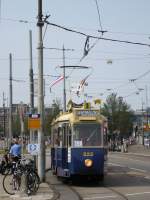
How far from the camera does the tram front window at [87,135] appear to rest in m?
21.7

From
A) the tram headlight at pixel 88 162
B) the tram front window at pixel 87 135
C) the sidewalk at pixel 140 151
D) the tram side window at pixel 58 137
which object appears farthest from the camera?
the sidewalk at pixel 140 151

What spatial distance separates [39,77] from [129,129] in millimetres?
72500

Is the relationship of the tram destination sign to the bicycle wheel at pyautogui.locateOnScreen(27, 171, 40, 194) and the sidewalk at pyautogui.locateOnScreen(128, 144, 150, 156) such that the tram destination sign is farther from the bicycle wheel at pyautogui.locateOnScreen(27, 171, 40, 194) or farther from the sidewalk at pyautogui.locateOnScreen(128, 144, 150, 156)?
the sidewalk at pyautogui.locateOnScreen(128, 144, 150, 156)

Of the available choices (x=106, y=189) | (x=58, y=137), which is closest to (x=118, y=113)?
(x=58, y=137)

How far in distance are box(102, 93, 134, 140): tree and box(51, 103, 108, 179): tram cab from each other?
65538 millimetres

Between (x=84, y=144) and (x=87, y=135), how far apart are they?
35 centimetres

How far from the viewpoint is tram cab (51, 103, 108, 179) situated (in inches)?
846

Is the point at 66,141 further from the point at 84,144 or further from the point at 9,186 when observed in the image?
the point at 9,186

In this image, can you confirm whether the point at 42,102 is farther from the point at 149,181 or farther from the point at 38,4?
the point at 149,181

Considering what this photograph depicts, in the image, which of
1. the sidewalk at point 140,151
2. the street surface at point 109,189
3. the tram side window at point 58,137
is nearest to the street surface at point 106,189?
the street surface at point 109,189

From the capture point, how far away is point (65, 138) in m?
22.4

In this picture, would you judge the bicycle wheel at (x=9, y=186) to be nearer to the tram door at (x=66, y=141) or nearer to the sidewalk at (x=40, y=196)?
the sidewalk at (x=40, y=196)

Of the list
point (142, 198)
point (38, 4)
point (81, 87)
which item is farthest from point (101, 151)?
point (81, 87)

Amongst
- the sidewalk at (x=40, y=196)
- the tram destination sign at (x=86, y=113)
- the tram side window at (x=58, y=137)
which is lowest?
the sidewalk at (x=40, y=196)
